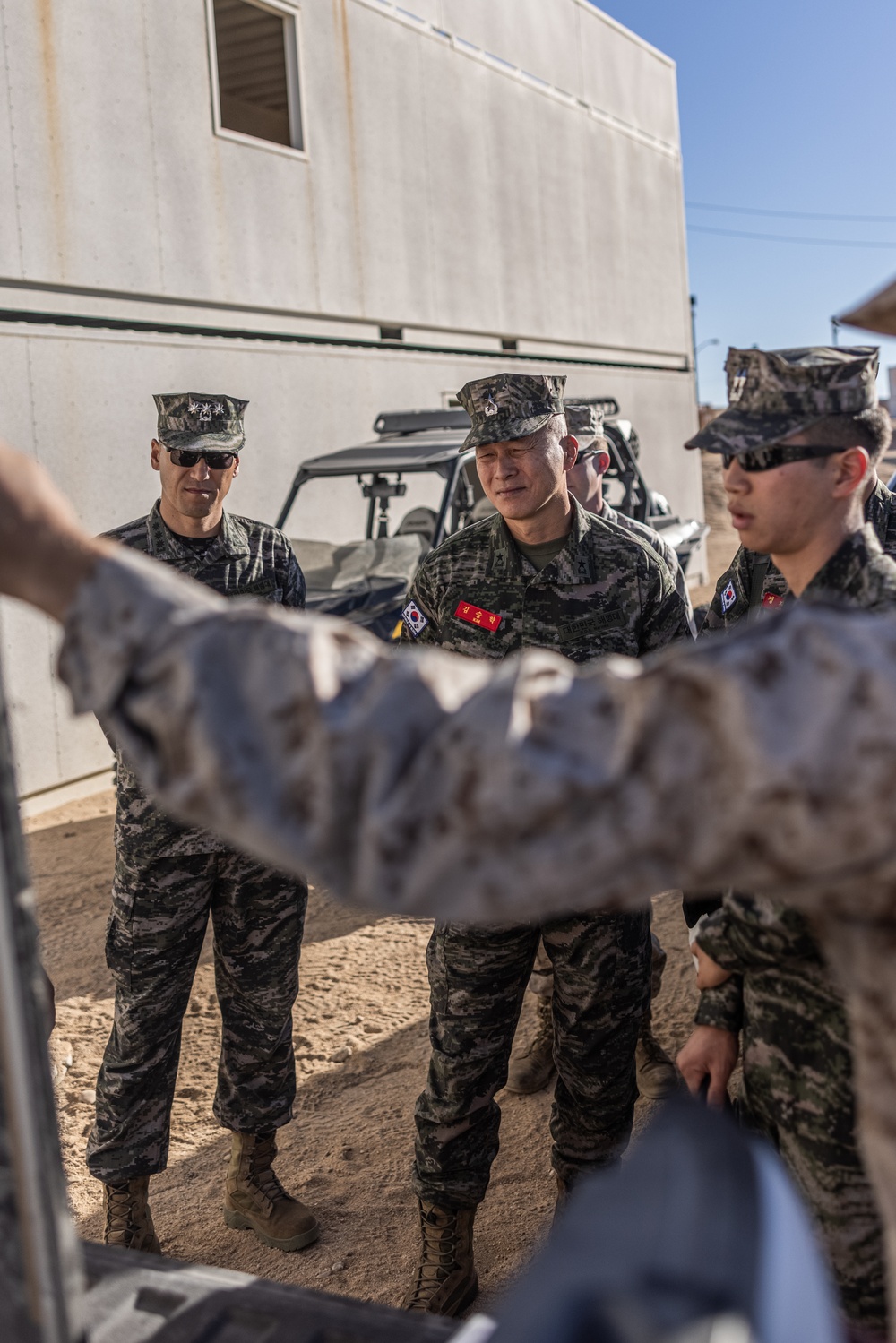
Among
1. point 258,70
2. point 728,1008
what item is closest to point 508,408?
point 728,1008

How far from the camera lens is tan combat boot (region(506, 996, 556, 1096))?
12.2ft

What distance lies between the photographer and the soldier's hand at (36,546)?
1.02 metres

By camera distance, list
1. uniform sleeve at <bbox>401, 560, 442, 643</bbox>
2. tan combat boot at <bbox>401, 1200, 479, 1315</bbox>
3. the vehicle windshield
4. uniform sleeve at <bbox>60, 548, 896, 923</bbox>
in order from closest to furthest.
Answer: uniform sleeve at <bbox>60, 548, 896, 923</bbox>, tan combat boot at <bbox>401, 1200, 479, 1315</bbox>, uniform sleeve at <bbox>401, 560, 442, 643</bbox>, the vehicle windshield

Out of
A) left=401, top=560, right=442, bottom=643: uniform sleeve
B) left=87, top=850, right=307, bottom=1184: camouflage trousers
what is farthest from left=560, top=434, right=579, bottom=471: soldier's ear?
left=87, top=850, right=307, bottom=1184: camouflage trousers

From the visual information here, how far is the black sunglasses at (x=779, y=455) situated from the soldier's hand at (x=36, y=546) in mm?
1239

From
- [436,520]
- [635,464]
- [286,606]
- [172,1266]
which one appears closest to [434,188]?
[635,464]

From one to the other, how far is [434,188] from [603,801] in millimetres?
10747

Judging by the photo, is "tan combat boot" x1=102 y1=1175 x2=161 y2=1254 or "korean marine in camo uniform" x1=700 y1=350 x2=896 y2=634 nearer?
"tan combat boot" x1=102 y1=1175 x2=161 y2=1254

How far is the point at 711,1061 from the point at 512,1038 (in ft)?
2.77

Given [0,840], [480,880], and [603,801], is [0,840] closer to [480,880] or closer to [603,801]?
[480,880]

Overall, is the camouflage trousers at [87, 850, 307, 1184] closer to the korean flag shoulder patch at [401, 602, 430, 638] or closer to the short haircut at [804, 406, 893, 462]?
the korean flag shoulder patch at [401, 602, 430, 638]

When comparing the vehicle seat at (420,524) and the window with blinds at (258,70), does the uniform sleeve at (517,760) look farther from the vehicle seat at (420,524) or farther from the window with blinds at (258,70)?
the window with blinds at (258,70)

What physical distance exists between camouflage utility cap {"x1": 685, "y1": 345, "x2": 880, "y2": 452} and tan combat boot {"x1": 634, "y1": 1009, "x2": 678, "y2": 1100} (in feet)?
6.95

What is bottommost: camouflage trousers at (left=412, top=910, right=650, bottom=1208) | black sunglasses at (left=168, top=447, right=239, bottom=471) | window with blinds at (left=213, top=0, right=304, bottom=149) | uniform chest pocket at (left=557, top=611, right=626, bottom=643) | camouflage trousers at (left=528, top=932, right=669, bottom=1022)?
camouflage trousers at (left=528, top=932, right=669, bottom=1022)
